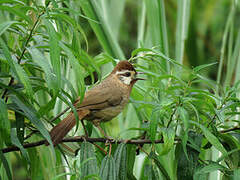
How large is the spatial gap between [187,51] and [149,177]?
137 inches

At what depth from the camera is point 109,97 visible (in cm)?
223

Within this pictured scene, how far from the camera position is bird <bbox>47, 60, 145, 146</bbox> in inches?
79.9

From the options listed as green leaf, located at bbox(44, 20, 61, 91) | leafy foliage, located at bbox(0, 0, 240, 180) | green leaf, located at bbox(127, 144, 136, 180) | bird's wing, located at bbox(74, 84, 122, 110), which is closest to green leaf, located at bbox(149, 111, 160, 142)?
leafy foliage, located at bbox(0, 0, 240, 180)

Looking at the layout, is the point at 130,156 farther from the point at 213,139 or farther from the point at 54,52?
the point at 54,52

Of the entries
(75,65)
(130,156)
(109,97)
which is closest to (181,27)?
(109,97)

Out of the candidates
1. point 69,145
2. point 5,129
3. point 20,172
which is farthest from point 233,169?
point 20,172

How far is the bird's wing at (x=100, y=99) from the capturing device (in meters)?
2.03

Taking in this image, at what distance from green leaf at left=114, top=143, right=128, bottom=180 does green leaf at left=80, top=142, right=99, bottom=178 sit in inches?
3.4

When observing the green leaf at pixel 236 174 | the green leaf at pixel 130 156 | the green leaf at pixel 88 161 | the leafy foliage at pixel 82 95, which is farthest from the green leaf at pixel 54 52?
the green leaf at pixel 236 174

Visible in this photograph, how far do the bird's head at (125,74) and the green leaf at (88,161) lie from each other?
655 mm

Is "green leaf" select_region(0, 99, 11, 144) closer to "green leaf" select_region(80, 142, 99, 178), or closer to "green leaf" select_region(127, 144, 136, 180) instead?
"green leaf" select_region(80, 142, 99, 178)

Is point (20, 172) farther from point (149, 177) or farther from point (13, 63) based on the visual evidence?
point (13, 63)

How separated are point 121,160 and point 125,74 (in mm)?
801

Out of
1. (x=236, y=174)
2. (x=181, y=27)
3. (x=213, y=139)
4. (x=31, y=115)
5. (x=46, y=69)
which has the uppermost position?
(x=181, y=27)
